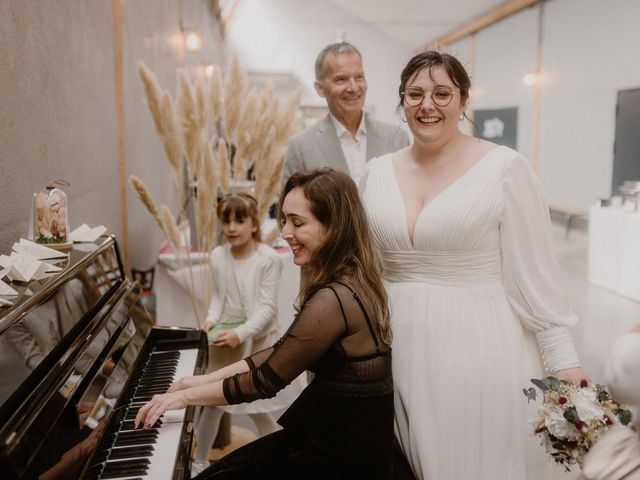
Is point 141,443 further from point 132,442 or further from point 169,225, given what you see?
point 169,225

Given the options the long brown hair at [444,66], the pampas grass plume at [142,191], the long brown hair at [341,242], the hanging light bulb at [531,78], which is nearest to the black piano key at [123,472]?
the long brown hair at [341,242]

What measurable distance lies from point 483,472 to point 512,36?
33.8ft

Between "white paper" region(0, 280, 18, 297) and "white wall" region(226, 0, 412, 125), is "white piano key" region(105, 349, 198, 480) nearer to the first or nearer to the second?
"white paper" region(0, 280, 18, 297)

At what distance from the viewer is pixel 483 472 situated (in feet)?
5.79

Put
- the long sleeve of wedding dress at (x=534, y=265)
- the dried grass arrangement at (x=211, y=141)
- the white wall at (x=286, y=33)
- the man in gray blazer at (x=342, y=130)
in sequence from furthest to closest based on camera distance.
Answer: the white wall at (x=286, y=33) < the dried grass arrangement at (x=211, y=141) < the man in gray blazer at (x=342, y=130) < the long sleeve of wedding dress at (x=534, y=265)

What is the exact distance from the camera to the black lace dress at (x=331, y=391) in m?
1.57

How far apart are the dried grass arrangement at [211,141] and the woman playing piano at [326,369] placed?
4.37 ft

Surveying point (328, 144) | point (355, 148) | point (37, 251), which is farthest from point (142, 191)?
point (37, 251)

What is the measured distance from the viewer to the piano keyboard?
52.4 inches

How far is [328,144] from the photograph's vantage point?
2783 millimetres

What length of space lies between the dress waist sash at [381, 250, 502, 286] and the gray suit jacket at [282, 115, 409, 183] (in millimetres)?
996

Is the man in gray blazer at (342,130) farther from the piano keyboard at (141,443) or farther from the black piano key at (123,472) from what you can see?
the black piano key at (123,472)

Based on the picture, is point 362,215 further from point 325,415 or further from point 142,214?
point 142,214

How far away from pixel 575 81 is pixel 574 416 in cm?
844
